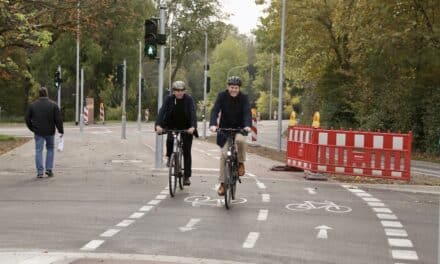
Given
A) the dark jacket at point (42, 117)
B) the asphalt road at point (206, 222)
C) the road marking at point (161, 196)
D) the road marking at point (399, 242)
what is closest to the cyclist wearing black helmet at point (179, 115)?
the road marking at point (161, 196)

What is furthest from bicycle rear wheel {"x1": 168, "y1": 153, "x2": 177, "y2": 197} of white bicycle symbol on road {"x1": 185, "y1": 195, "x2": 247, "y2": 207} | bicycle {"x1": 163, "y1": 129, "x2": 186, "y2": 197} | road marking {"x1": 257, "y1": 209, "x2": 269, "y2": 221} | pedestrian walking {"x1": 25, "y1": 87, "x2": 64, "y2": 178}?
pedestrian walking {"x1": 25, "y1": 87, "x2": 64, "y2": 178}

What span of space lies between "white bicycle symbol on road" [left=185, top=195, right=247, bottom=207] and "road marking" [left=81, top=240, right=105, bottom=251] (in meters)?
3.12

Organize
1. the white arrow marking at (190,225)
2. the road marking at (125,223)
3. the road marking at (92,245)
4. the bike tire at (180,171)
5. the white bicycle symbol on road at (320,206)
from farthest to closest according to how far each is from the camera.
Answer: the bike tire at (180,171) → the white bicycle symbol on road at (320,206) → the road marking at (125,223) → the white arrow marking at (190,225) → the road marking at (92,245)

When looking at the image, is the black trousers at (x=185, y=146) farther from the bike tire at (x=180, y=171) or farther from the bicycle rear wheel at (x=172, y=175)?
the bicycle rear wheel at (x=172, y=175)

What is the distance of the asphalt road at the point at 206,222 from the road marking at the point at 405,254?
0.03ft

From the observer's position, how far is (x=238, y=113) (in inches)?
433

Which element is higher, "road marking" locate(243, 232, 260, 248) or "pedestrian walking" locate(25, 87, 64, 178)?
"pedestrian walking" locate(25, 87, 64, 178)

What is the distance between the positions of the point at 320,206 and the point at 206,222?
2.45m

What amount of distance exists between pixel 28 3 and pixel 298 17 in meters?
18.2

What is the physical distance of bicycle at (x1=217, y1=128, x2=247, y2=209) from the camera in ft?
34.3

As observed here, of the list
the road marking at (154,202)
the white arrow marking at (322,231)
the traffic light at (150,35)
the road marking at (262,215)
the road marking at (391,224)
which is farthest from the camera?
the traffic light at (150,35)

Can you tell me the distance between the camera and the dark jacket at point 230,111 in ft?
36.0

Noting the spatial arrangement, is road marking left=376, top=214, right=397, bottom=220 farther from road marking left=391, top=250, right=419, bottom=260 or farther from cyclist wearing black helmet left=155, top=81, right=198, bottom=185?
cyclist wearing black helmet left=155, top=81, right=198, bottom=185

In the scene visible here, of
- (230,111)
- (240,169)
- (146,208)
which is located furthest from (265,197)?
(146,208)
